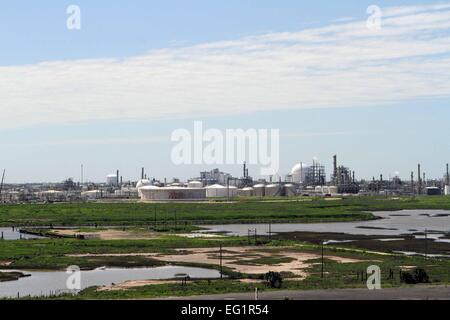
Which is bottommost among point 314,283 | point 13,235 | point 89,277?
point 89,277

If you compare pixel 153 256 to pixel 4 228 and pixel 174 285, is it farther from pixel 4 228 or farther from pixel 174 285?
pixel 4 228

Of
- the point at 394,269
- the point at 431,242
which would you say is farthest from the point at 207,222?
the point at 394,269

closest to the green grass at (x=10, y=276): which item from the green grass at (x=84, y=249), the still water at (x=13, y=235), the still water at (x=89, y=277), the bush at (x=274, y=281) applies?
the still water at (x=89, y=277)

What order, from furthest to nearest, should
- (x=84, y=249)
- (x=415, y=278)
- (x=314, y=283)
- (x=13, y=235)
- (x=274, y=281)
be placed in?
(x=13, y=235)
(x=84, y=249)
(x=314, y=283)
(x=415, y=278)
(x=274, y=281)

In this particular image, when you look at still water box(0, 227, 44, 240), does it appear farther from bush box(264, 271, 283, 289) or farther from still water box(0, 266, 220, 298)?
bush box(264, 271, 283, 289)

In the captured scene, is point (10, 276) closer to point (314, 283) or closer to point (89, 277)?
point (89, 277)

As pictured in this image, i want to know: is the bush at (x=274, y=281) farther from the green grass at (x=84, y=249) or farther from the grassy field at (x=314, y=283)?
the green grass at (x=84, y=249)

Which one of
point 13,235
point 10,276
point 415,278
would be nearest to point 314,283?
point 415,278
